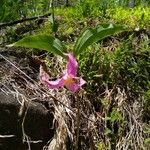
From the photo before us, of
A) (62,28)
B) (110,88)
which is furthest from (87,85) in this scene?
(62,28)

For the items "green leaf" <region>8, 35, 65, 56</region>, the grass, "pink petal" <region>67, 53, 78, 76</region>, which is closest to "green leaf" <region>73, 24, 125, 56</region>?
"green leaf" <region>8, 35, 65, 56</region>

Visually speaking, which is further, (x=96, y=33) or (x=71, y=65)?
(x=96, y=33)

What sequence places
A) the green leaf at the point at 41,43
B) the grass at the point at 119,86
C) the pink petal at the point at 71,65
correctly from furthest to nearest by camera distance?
the grass at the point at 119,86 → the green leaf at the point at 41,43 → the pink petal at the point at 71,65

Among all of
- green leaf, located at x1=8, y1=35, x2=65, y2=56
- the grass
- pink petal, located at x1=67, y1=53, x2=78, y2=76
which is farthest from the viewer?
the grass

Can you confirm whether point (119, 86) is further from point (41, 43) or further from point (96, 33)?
point (41, 43)

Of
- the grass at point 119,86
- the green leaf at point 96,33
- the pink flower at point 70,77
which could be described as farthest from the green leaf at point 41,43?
the grass at point 119,86

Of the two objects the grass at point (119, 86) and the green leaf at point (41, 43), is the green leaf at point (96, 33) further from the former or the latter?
the grass at point (119, 86)

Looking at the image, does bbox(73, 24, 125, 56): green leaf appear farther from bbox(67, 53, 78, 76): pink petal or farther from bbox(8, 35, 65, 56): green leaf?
bbox(67, 53, 78, 76): pink petal

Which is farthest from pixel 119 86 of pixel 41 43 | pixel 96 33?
pixel 41 43
